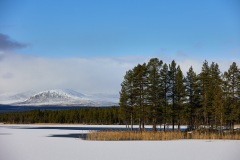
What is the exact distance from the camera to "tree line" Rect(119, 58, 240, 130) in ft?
230

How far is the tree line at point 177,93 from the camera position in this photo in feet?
230

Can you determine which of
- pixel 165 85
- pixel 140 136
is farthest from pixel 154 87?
pixel 140 136

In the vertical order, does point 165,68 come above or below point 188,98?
above

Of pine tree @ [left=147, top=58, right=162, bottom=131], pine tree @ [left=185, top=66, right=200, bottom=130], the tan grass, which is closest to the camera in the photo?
the tan grass

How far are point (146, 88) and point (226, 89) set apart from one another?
16208 millimetres

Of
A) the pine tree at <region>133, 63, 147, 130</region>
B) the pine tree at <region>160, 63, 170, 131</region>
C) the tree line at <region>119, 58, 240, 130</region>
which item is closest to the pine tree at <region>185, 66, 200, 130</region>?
the tree line at <region>119, 58, 240, 130</region>

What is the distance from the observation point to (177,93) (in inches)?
2867

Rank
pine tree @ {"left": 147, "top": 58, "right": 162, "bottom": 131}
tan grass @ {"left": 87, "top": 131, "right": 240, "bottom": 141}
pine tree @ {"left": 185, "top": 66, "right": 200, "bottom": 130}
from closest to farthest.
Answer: tan grass @ {"left": 87, "top": 131, "right": 240, "bottom": 141}, pine tree @ {"left": 147, "top": 58, "right": 162, "bottom": 131}, pine tree @ {"left": 185, "top": 66, "right": 200, "bottom": 130}

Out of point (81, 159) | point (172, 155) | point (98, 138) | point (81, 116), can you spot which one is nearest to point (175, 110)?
point (98, 138)

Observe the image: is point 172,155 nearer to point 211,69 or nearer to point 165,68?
point 165,68

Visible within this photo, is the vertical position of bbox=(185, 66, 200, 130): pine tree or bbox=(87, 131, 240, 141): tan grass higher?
bbox=(185, 66, 200, 130): pine tree

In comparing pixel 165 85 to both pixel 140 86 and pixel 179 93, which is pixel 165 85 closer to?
pixel 179 93

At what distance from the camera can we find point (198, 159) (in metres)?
26.9

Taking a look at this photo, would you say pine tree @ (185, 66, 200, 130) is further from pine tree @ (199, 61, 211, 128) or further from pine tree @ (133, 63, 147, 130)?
pine tree @ (133, 63, 147, 130)
